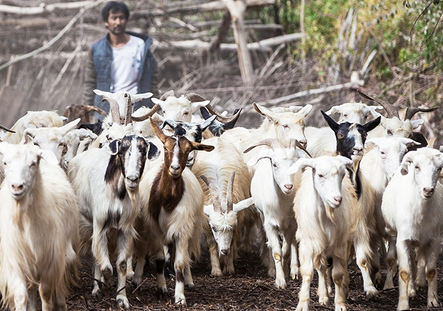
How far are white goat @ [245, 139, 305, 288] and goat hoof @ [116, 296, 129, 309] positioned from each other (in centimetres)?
178

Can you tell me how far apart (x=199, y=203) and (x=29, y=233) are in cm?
217

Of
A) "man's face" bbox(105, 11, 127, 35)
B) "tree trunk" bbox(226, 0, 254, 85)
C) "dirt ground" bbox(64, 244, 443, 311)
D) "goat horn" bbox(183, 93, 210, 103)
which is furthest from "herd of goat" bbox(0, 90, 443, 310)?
"tree trunk" bbox(226, 0, 254, 85)

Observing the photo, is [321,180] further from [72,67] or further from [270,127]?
[72,67]

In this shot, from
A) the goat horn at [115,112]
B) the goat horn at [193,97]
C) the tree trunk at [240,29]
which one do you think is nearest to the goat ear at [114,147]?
the goat horn at [115,112]

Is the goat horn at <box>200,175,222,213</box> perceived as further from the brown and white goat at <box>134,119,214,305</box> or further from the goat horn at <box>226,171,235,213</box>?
the brown and white goat at <box>134,119,214,305</box>

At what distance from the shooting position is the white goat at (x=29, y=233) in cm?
563

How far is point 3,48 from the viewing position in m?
18.4

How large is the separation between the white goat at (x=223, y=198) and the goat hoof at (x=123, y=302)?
1.65 meters

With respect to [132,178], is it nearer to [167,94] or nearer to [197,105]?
[197,105]

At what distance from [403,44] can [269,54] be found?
4.17m

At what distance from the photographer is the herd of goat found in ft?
19.4

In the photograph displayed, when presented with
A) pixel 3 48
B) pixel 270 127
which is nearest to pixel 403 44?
pixel 270 127

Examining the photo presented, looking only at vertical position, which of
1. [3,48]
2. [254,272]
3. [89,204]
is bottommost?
[254,272]

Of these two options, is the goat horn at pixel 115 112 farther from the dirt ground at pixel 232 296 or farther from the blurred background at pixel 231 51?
the blurred background at pixel 231 51
